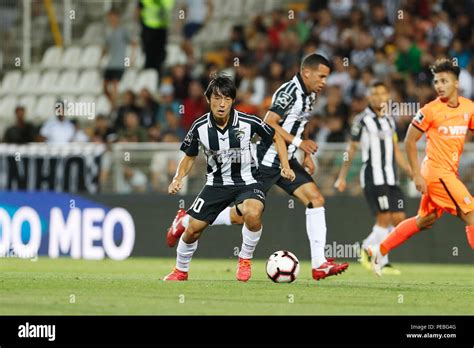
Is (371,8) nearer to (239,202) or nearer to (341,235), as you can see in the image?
(341,235)

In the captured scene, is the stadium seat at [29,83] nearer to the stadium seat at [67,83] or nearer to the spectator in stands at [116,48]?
the stadium seat at [67,83]

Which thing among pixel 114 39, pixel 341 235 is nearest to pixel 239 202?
pixel 341 235

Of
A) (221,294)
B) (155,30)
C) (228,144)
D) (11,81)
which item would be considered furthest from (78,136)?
(221,294)

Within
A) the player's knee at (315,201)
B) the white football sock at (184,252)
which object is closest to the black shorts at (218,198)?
the white football sock at (184,252)

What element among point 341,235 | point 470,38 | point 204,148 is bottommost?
point 341,235

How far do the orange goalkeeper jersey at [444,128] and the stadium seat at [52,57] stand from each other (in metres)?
13.2

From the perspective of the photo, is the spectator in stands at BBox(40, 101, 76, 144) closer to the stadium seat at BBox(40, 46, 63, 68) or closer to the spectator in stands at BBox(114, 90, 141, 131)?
Answer: the spectator in stands at BBox(114, 90, 141, 131)

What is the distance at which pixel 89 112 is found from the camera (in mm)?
22109

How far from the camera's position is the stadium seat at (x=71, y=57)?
2416 cm

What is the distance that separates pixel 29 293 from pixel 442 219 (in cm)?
837

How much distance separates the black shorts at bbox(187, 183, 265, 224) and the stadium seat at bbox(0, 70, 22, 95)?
41.4ft

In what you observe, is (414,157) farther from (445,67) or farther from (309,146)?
(309,146)

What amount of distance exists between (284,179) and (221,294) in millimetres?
2279

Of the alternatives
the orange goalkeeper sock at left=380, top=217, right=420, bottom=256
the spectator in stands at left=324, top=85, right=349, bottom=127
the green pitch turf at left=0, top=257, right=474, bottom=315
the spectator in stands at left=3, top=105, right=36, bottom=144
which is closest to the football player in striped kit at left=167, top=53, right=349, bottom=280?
the green pitch turf at left=0, top=257, right=474, bottom=315
